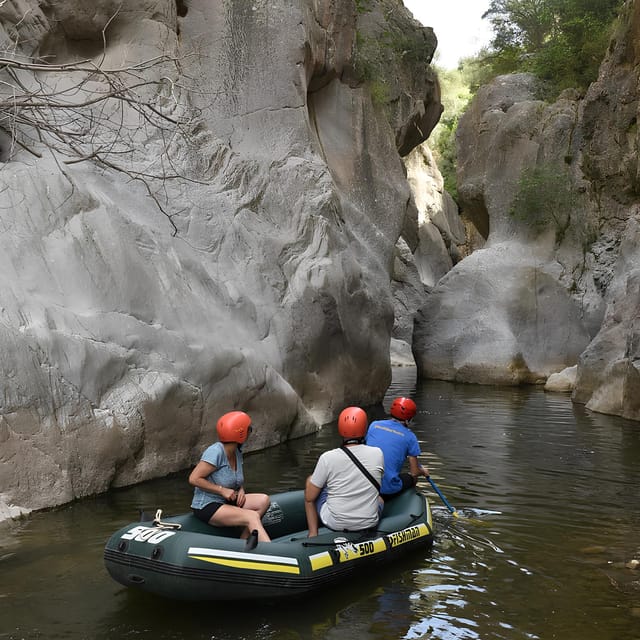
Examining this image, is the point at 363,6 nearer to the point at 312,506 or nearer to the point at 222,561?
the point at 312,506

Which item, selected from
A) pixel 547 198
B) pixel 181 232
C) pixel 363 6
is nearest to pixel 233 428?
pixel 181 232

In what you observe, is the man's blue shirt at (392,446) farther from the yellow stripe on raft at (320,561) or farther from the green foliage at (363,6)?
the green foliage at (363,6)

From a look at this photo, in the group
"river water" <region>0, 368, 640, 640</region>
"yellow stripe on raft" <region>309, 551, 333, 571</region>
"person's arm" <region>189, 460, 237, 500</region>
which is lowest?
"river water" <region>0, 368, 640, 640</region>

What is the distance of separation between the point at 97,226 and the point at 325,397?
6.36 m

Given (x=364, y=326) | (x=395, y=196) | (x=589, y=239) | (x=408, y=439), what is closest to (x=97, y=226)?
(x=408, y=439)

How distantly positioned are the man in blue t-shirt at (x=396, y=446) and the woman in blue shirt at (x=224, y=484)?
1.61 meters

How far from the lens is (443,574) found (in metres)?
6.21

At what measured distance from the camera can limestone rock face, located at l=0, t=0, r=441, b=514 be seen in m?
8.46

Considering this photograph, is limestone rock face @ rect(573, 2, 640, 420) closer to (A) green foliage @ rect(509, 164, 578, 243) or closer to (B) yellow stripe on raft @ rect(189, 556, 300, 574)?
(A) green foliage @ rect(509, 164, 578, 243)

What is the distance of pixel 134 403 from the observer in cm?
923

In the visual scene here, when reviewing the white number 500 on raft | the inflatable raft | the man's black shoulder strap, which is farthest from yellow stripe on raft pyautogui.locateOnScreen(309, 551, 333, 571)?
the white number 500 on raft

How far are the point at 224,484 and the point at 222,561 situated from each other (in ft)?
3.16

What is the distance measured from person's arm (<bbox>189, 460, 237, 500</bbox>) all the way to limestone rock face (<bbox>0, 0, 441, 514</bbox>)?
274cm

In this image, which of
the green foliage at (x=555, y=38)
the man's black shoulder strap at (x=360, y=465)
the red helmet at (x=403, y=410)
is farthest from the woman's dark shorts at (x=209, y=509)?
the green foliage at (x=555, y=38)
